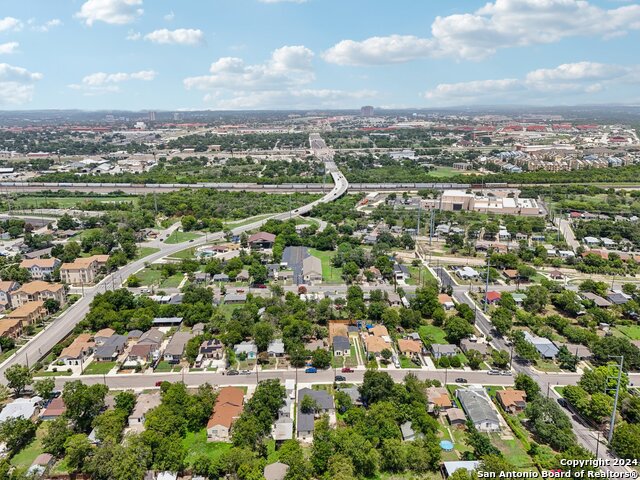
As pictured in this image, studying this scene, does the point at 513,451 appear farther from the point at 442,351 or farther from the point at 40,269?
the point at 40,269

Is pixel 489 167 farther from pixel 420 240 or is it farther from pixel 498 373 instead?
pixel 498 373

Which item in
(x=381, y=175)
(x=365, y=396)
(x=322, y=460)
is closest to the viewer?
(x=322, y=460)

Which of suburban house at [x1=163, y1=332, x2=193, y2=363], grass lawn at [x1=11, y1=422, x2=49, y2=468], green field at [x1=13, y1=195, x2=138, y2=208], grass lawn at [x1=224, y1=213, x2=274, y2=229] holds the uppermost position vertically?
green field at [x1=13, y1=195, x2=138, y2=208]

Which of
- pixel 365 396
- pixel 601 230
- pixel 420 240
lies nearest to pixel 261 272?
pixel 365 396

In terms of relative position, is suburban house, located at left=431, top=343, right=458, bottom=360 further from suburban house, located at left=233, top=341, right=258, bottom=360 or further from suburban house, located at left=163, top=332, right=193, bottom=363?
suburban house, located at left=163, top=332, right=193, bottom=363

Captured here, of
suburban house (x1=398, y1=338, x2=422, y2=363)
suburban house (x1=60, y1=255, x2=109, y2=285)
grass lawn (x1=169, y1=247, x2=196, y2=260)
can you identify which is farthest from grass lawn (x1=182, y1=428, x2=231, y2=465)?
grass lawn (x1=169, y1=247, x2=196, y2=260)

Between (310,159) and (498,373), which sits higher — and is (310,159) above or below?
above
